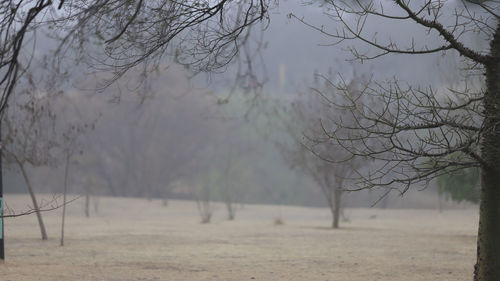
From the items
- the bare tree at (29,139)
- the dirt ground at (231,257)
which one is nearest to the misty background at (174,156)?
the dirt ground at (231,257)

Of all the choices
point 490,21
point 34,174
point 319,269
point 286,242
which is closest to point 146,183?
point 34,174

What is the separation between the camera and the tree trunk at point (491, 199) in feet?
21.0

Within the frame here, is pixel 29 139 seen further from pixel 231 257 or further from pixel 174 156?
pixel 174 156

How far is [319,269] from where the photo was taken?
36.1 feet

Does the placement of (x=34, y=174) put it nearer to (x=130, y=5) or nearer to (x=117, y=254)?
(x=117, y=254)

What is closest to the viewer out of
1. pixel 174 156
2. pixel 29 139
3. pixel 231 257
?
pixel 231 257

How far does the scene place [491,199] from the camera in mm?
6617

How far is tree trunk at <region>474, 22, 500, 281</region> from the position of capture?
6.39 meters

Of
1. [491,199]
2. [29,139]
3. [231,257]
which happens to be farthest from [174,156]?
[491,199]

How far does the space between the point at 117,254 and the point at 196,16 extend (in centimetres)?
869

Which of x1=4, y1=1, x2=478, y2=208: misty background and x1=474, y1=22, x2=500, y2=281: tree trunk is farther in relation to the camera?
x1=4, y1=1, x2=478, y2=208: misty background

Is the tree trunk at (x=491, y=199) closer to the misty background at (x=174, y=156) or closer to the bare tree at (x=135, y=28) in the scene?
the bare tree at (x=135, y=28)

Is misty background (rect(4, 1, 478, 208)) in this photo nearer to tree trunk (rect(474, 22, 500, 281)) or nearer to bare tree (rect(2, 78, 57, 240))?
bare tree (rect(2, 78, 57, 240))

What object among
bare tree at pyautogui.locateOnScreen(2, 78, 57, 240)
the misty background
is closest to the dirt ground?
bare tree at pyautogui.locateOnScreen(2, 78, 57, 240)
